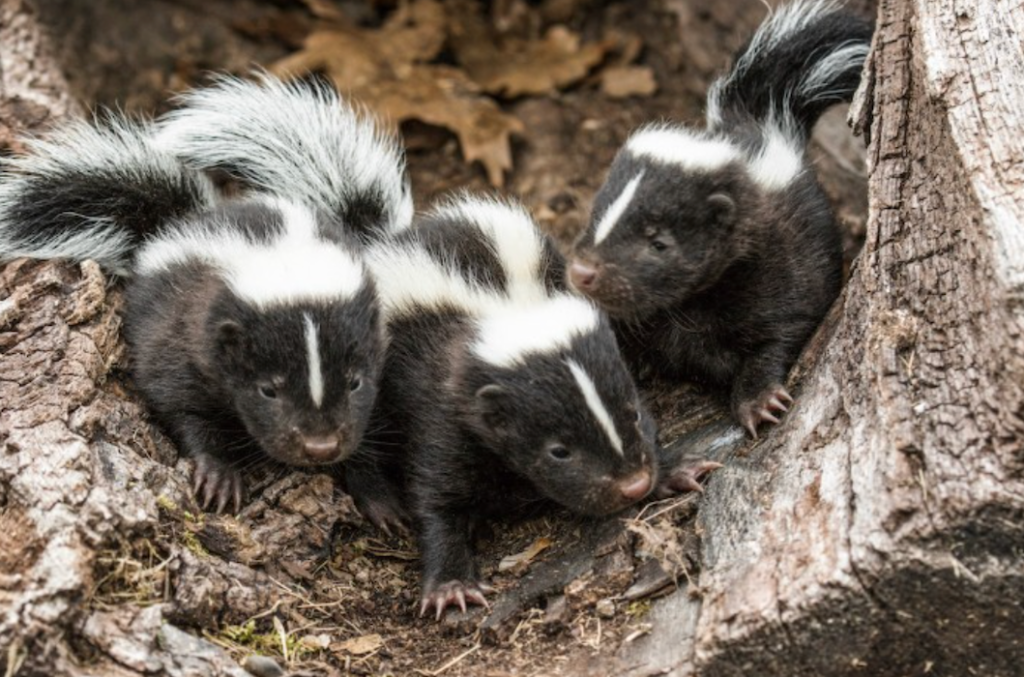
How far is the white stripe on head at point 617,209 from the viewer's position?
5.14 metres

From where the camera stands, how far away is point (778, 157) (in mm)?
5562

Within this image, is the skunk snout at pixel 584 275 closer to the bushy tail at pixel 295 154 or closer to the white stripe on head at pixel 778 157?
the white stripe on head at pixel 778 157

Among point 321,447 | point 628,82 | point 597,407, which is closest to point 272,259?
point 321,447

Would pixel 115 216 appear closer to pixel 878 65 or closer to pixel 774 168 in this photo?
pixel 774 168

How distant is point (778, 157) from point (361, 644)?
273 cm

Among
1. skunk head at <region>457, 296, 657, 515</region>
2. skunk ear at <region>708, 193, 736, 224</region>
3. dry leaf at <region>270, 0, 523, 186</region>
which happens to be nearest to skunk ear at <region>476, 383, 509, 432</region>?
skunk head at <region>457, 296, 657, 515</region>

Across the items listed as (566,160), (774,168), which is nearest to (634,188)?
(774,168)

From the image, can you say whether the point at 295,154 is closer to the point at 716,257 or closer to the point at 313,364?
the point at 313,364

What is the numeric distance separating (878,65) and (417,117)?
11.7 ft

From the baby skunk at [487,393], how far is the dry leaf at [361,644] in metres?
0.25

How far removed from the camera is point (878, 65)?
4.74 meters

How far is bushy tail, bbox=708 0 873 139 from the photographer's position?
5.84m

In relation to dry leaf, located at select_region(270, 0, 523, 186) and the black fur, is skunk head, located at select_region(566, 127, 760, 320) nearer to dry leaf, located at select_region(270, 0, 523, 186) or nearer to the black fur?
the black fur

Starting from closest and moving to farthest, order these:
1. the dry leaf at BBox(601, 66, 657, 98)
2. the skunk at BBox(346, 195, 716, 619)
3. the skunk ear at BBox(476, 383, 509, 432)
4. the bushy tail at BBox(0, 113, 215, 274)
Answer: the skunk at BBox(346, 195, 716, 619) → the skunk ear at BBox(476, 383, 509, 432) → the bushy tail at BBox(0, 113, 215, 274) → the dry leaf at BBox(601, 66, 657, 98)
